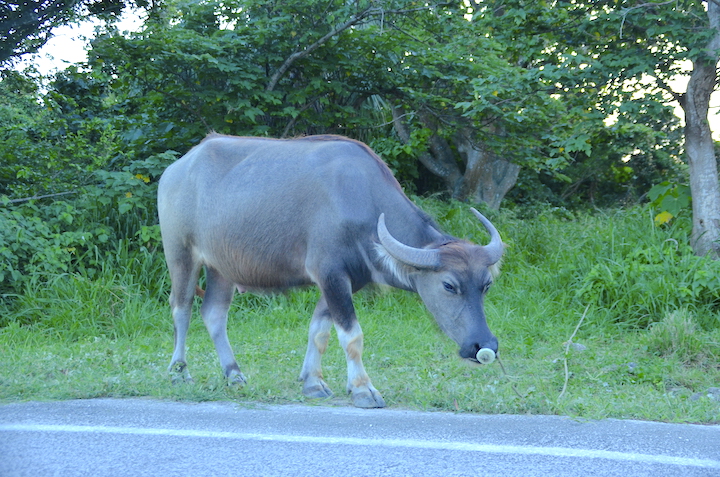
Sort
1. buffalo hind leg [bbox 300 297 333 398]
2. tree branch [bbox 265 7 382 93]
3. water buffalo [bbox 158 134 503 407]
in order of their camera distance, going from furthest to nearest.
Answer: tree branch [bbox 265 7 382 93]
buffalo hind leg [bbox 300 297 333 398]
water buffalo [bbox 158 134 503 407]

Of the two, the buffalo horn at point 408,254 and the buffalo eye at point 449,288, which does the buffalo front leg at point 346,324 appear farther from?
the buffalo eye at point 449,288

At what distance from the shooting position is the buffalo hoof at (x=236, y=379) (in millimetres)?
5254

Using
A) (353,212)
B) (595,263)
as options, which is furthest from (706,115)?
(353,212)

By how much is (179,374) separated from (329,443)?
6.71 feet

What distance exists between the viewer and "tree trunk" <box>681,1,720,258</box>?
801 centimetres

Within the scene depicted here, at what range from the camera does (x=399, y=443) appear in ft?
12.4

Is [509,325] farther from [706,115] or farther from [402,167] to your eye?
[402,167]

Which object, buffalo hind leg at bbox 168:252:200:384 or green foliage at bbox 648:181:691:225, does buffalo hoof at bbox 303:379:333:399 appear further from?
green foliage at bbox 648:181:691:225

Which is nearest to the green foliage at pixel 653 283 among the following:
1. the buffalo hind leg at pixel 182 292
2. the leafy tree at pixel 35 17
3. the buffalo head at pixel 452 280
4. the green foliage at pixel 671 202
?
the green foliage at pixel 671 202

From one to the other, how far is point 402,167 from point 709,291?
612 cm

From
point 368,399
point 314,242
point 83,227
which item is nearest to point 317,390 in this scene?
point 368,399

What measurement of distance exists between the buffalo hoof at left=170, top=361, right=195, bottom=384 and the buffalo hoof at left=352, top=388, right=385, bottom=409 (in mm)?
1308

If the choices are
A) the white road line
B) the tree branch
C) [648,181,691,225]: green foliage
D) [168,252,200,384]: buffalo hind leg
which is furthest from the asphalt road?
A: the tree branch

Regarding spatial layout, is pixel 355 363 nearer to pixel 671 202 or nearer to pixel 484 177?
pixel 671 202
